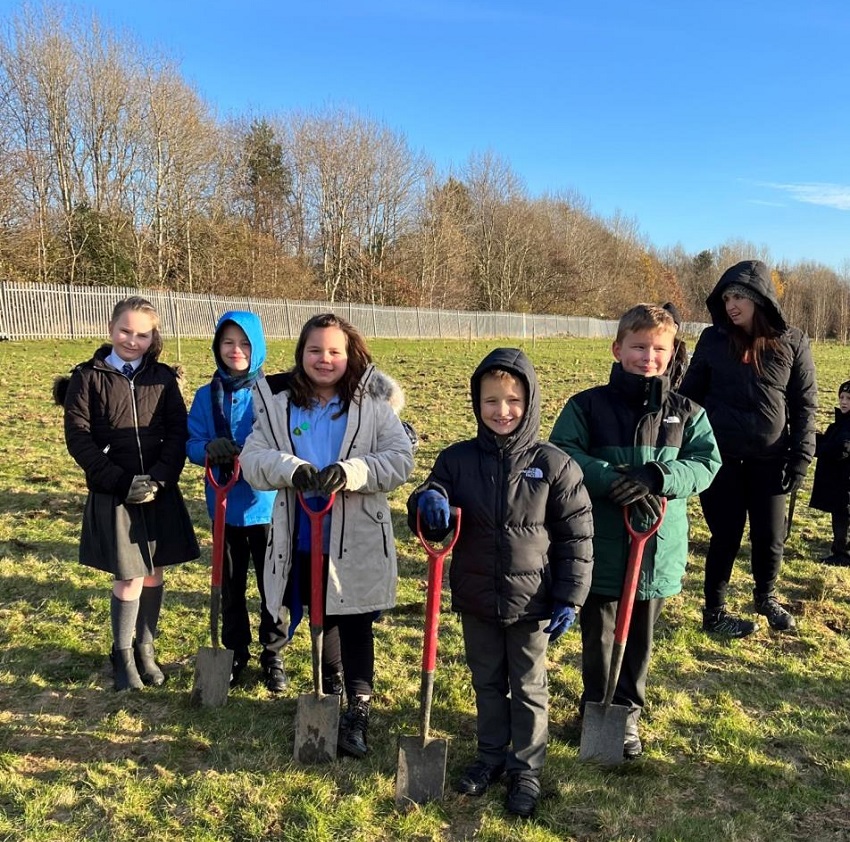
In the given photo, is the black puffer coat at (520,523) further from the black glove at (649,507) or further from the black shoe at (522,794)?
the black shoe at (522,794)

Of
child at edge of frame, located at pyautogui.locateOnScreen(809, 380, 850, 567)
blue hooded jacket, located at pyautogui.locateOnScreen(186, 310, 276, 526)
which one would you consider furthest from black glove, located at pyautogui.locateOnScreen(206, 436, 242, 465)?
child at edge of frame, located at pyautogui.locateOnScreen(809, 380, 850, 567)

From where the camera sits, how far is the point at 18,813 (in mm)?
2793

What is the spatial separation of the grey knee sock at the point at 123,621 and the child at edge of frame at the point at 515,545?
1.94 m

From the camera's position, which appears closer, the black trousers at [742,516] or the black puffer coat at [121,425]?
the black puffer coat at [121,425]

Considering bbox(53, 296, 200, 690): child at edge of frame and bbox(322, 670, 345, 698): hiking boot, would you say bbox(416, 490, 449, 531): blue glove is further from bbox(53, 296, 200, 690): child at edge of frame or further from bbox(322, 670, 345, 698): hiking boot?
bbox(53, 296, 200, 690): child at edge of frame

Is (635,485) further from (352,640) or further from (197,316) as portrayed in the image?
(197,316)

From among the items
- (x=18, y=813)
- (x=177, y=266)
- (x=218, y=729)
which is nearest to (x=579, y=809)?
(x=218, y=729)

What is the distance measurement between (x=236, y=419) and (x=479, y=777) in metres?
2.20

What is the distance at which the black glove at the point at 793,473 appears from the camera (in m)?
4.41

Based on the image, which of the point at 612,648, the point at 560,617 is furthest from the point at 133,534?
the point at 612,648

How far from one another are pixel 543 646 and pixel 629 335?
1.50 metres

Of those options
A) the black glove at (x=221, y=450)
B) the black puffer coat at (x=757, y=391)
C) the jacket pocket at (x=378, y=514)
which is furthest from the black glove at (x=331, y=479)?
the black puffer coat at (x=757, y=391)

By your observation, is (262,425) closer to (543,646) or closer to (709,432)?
(543,646)

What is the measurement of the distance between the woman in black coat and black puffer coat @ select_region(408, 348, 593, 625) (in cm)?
195
